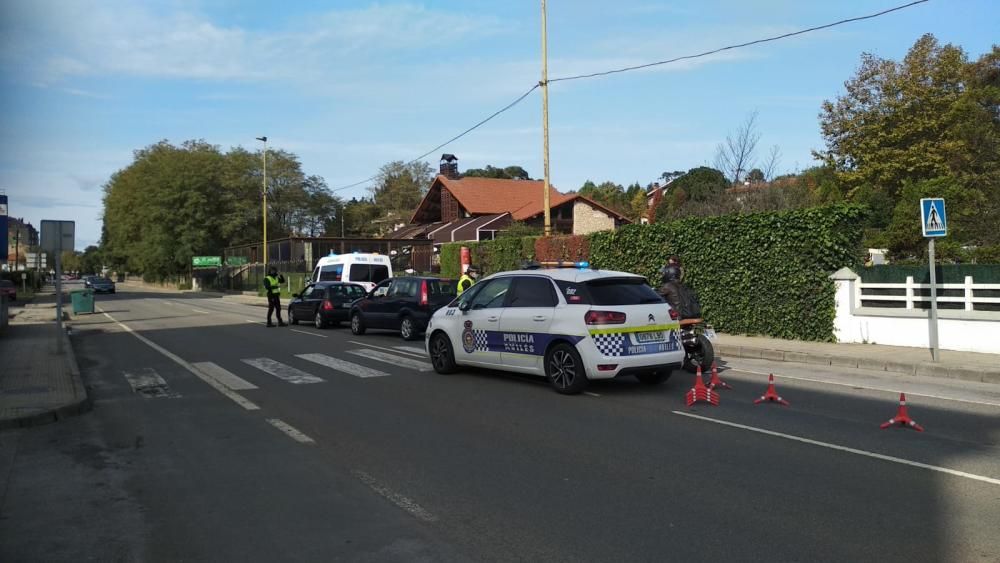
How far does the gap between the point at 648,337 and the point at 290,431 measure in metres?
4.70

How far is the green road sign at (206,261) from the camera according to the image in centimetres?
6819

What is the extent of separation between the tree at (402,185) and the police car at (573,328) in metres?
77.2

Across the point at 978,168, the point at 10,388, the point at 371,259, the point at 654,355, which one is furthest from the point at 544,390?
the point at 978,168

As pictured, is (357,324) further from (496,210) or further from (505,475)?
(496,210)

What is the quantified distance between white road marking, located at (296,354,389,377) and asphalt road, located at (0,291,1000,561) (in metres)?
1.09

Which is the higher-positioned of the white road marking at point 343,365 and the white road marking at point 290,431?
the white road marking at point 343,365

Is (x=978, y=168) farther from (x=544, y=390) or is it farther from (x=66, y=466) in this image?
(x=66, y=466)

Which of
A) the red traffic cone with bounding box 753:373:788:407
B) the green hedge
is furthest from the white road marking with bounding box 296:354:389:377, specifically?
the green hedge

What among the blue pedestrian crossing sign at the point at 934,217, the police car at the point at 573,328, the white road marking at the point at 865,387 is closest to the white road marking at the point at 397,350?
the police car at the point at 573,328

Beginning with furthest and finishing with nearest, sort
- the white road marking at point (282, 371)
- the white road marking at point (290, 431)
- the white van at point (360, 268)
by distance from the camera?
the white van at point (360, 268), the white road marking at point (282, 371), the white road marking at point (290, 431)

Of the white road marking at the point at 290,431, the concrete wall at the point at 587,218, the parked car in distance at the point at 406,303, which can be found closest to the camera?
the white road marking at the point at 290,431

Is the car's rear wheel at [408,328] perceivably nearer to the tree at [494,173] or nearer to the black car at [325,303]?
the black car at [325,303]

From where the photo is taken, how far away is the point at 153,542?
196 inches

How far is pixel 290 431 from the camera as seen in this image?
820cm
